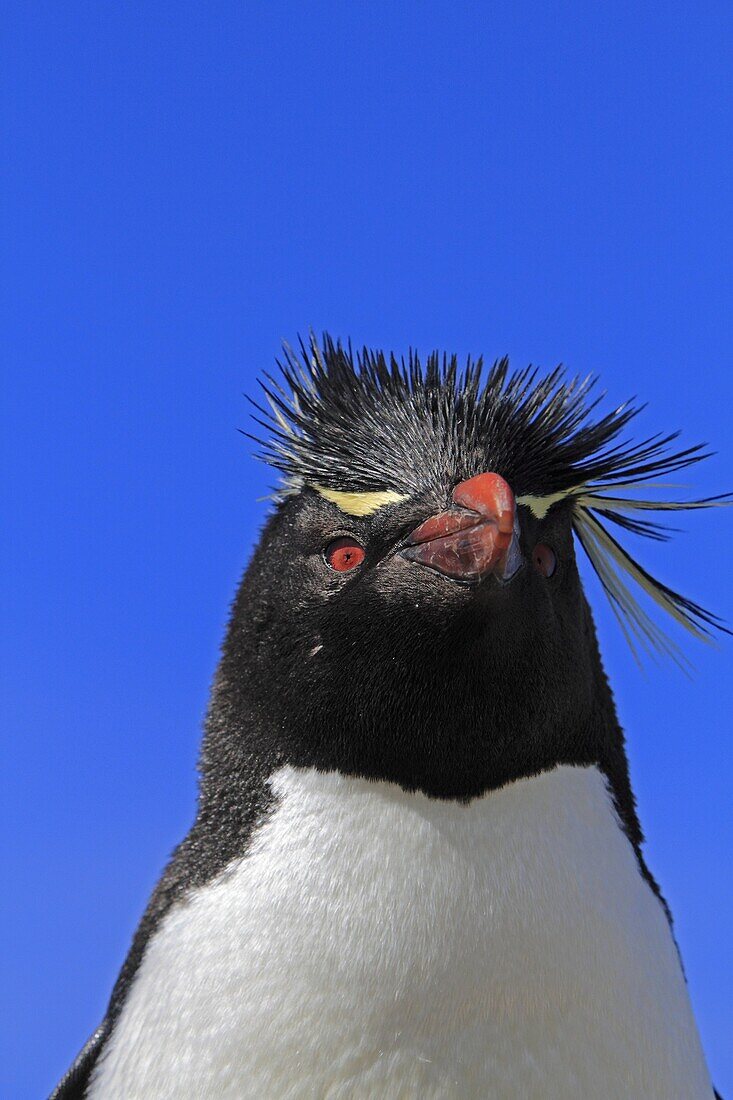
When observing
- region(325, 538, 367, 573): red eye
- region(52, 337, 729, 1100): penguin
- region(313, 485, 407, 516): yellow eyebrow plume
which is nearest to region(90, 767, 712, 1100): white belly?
region(52, 337, 729, 1100): penguin

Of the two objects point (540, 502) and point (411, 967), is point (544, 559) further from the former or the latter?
point (411, 967)

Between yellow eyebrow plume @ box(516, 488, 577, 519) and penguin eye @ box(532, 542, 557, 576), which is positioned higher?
yellow eyebrow plume @ box(516, 488, 577, 519)

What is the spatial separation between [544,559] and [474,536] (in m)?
0.65

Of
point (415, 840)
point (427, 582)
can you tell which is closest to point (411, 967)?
point (415, 840)

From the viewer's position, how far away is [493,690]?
407 centimetres

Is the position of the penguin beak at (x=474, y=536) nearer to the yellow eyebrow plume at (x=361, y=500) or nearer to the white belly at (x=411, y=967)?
the yellow eyebrow plume at (x=361, y=500)

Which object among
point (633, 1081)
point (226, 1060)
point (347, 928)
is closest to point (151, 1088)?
point (226, 1060)

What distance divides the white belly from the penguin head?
0.20 m

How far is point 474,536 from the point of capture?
392 cm

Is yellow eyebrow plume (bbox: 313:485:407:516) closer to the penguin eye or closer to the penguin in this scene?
the penguin

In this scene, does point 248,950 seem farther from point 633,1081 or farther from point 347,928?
point 633,1081

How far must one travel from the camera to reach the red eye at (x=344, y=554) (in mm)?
4352

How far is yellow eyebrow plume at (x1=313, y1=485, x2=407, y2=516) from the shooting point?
4.34m

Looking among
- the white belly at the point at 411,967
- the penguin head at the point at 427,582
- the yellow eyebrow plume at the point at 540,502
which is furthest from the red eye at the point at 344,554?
the white belly at the point at 411,967
